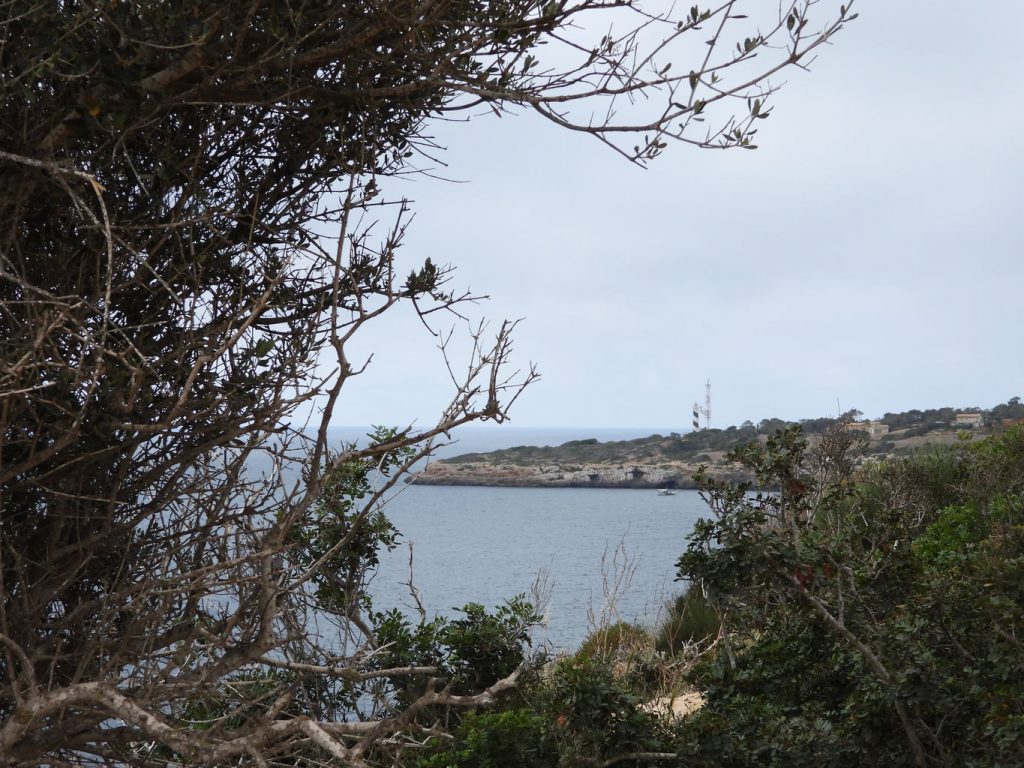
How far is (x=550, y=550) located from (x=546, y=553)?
43 centimetres

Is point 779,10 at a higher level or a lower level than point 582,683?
higher

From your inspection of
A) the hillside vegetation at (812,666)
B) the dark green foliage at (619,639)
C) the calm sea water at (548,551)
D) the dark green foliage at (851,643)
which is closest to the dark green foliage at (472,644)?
the calm sea water at (548,551)

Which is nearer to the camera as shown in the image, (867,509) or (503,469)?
(867,509)

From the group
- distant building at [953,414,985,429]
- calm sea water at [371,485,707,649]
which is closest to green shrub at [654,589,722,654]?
calm sea water at [371,485,707,649]

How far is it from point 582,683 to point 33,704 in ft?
11.3

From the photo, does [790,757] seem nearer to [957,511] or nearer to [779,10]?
[779,10]

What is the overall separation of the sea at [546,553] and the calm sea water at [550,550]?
1.1 inches

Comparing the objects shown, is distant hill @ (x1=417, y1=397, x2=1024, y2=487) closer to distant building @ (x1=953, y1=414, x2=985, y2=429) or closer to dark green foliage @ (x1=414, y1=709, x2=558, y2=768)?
distant building @ (x1=953, y1=414, x2=985, y2=429)

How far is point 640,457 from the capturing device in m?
30.4

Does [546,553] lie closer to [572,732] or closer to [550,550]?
[550,550]

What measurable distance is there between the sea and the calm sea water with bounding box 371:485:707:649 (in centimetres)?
3

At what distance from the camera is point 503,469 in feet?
107

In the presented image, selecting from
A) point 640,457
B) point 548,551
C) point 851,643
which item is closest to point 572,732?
point 851,643

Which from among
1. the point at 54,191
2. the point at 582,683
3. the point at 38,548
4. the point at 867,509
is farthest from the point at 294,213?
the point at 867,509
